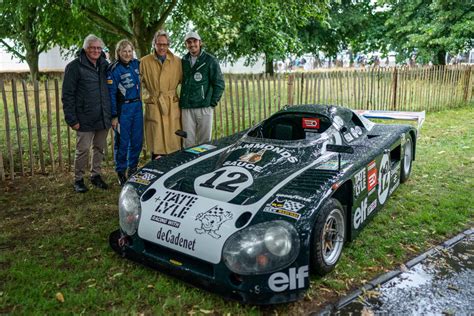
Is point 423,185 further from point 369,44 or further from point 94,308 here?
point 369,44

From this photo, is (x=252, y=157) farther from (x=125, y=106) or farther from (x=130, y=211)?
(x=125, y=106)

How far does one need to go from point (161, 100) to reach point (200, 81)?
0.57 m

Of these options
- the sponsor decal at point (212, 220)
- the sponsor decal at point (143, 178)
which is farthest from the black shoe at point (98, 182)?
the sponsor decal at point (212, 220)

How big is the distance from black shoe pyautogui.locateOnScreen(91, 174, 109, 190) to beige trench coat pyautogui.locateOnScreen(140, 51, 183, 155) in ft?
2.61

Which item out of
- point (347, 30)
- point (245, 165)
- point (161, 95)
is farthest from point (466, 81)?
point (245, 165)

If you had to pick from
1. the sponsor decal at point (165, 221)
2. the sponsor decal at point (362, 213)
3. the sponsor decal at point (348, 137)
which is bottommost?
the sponsor decal at point (362, 213)

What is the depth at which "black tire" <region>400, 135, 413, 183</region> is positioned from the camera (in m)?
5.61

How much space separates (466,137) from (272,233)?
767 centimetres

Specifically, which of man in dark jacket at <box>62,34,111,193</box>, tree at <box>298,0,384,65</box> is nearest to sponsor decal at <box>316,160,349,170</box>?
man in dark jacket at <box>62,34,111,193</box>

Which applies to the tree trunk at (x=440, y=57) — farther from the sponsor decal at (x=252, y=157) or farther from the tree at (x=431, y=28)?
the sponsor decal at (x=252, y=157)

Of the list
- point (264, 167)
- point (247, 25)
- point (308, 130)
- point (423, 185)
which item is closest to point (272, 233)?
point (264, 167)

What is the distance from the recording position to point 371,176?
412 cm

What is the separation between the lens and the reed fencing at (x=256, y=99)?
636cm

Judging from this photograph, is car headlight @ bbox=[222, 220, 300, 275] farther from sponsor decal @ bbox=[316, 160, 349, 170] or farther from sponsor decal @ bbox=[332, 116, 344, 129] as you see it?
sponsor decal @ bbox=[332, 116, 344, 129]
